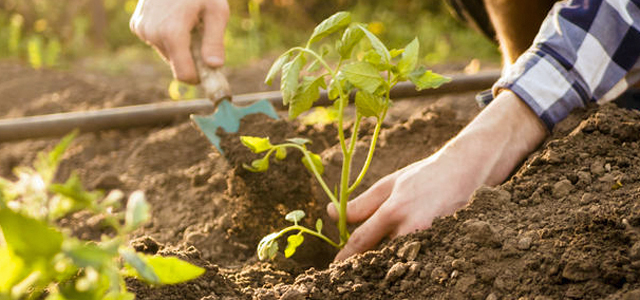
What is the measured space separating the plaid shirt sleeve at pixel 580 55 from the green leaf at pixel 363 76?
1.44ft

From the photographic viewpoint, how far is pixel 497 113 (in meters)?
1.54

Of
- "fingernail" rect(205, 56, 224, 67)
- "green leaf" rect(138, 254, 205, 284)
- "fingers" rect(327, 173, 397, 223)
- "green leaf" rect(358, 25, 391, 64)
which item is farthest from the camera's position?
"fingernail" rect(205, 56, 224, 67)

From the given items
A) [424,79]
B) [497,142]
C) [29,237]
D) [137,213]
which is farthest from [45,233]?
[497,142]

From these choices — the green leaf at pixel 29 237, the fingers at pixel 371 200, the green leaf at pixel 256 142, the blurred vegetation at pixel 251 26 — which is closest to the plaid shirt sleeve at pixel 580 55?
the fingers at pixel 371 200

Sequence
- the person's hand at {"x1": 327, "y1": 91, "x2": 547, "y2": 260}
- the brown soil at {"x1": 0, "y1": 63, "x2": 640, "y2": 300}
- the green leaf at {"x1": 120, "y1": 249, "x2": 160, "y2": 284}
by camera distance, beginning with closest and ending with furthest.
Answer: the green leaf at {"x1": 120, "y1": 249, "x2": 160, "y2": 284} < the brown soil at {"x1": 0, "y1": 63, "x2": 640, "y2": 300} < the person's hand at {"x1": 327, "y1": 91, "x2": 547, "y2": 260}

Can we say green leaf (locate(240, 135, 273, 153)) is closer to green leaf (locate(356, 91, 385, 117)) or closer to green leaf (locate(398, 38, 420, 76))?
green leaf (locate(356, 91, 385, 117))

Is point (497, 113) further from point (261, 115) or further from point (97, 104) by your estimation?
point (97, 104)

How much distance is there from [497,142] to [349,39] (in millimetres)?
456

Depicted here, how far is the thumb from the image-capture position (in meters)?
1.98

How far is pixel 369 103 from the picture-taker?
137cm

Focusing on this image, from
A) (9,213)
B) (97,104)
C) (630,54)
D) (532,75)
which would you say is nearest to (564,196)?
(532,75)

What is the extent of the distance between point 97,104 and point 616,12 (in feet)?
9.47

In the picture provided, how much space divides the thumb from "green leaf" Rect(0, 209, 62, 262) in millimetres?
1296

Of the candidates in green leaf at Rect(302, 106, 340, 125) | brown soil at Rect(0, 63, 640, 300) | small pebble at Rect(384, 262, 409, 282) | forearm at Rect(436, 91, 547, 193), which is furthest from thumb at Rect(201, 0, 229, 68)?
small pebble at Rect(384, 262, 409, 282)
